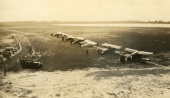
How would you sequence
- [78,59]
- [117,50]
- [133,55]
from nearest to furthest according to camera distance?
1. [78,59]
2. [133,55]
3. [117,50]

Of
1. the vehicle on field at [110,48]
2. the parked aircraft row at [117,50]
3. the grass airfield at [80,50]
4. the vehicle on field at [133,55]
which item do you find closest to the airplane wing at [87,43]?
the parked aircraft row at [117,50]

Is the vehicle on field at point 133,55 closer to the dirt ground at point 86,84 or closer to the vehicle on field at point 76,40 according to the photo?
the dirt ground at point 86,84

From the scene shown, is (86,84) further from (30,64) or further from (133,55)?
(133,55)

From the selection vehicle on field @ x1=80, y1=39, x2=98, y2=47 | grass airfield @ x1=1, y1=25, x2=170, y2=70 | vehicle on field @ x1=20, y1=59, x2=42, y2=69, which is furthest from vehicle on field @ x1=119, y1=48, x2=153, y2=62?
vehicle on field @ x1=20, y1=59, x2=42, y2=69

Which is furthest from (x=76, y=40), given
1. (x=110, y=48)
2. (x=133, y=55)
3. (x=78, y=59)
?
(x=133, y=55)
